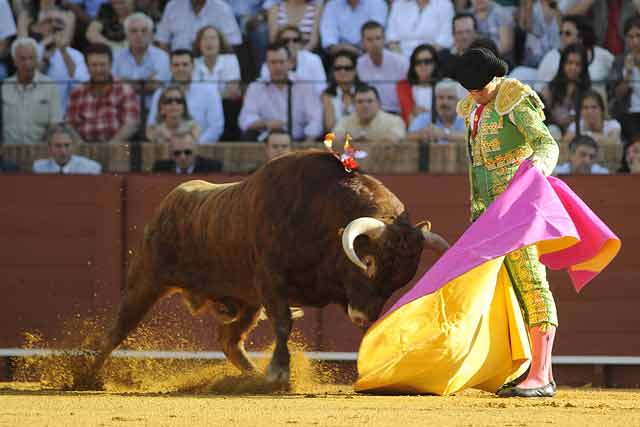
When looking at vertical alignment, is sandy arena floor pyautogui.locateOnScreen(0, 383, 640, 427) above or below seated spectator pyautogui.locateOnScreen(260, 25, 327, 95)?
below

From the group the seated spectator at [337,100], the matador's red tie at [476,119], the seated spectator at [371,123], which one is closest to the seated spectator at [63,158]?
the seated spectator at [337,100]

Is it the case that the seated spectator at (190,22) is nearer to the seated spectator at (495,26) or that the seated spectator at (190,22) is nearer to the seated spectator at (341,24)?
the seated spectator at (341,24)

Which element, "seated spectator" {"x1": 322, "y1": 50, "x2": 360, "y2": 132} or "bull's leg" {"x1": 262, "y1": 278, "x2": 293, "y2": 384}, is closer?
"bull's leg" {"x1": 262, "y1": 278, "x2": 293, "y2": 384}

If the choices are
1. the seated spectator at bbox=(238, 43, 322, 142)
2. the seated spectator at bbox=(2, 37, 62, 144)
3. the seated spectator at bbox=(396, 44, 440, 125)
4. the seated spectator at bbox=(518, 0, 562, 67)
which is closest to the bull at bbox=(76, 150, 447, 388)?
the seated spectator at bbox=(238, 43, 322, 142)

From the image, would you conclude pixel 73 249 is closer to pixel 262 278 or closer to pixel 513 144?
pixel 262 278

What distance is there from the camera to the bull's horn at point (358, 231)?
499 cm

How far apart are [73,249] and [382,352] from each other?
10.8 feet

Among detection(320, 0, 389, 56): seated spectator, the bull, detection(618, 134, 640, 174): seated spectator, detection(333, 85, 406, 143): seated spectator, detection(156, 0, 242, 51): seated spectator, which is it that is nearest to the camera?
the bull

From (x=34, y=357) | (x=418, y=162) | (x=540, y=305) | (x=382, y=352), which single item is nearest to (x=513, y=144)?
(x=540, y=305)

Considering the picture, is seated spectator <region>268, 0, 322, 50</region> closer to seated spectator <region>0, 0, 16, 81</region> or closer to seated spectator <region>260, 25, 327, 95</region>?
seated spectator <region>260, 25, 327, 95</region>

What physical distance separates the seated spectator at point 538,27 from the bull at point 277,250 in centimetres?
294

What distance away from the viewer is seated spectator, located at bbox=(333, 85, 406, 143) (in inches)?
311

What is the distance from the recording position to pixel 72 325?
25.0 ft

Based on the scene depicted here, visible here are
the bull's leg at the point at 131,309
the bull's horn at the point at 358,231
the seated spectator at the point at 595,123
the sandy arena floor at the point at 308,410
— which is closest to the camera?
the sandy arena floor at the point at 308,410
